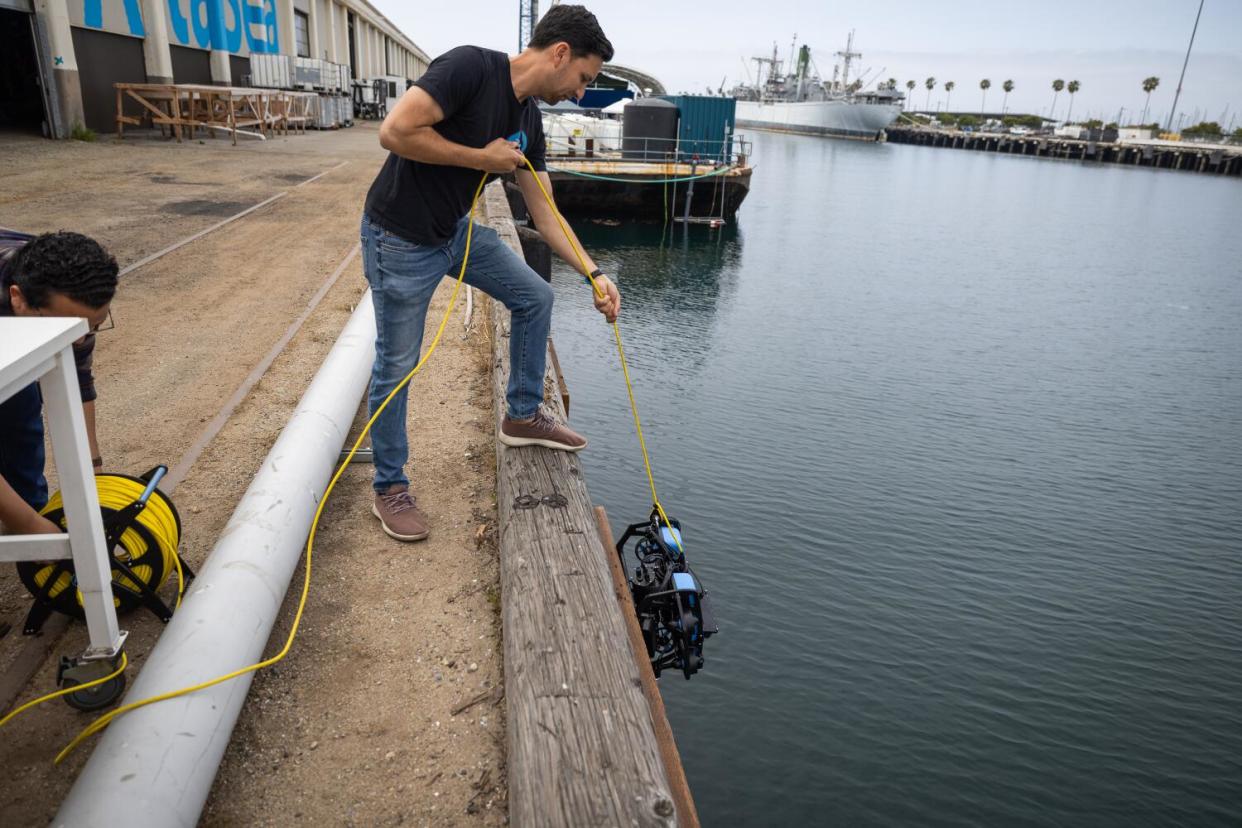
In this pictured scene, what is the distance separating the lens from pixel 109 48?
77.6 ft

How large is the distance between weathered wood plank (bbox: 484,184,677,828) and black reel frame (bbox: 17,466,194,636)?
130cm

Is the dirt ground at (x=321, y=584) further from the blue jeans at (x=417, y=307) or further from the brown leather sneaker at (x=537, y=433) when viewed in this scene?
the blue jeans at (x=417, y=307)

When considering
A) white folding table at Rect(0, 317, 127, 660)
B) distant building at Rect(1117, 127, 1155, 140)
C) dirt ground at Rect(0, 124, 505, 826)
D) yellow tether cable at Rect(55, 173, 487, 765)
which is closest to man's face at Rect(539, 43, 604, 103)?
yellow tether cable at Rect(55, 173, 487, 765)

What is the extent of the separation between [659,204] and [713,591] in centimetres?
2252

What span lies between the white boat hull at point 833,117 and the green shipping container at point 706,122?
9021 cm

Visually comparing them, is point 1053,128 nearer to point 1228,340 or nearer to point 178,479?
point 1228,340

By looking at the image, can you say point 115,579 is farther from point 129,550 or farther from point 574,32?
point 574,32

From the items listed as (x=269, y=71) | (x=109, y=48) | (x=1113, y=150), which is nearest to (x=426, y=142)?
(x=109, y=48)

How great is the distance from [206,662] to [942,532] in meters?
6.97

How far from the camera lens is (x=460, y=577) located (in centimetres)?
348

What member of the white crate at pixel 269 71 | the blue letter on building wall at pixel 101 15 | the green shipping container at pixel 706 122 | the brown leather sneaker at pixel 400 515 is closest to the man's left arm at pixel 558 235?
the brown leather sneaker at pixel 400 515

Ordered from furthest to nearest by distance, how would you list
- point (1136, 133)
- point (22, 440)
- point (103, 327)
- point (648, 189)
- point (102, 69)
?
point (1136, 133) → point (648, 189) → point (102, 69) → point (103, 327) → point (22, 440)

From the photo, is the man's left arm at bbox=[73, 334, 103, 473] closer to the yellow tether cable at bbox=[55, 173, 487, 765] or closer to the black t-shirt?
the yellow tether cable at bbox=[55, 173, 487, 765]

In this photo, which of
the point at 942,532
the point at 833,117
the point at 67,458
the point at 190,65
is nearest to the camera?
the point at 67,458
